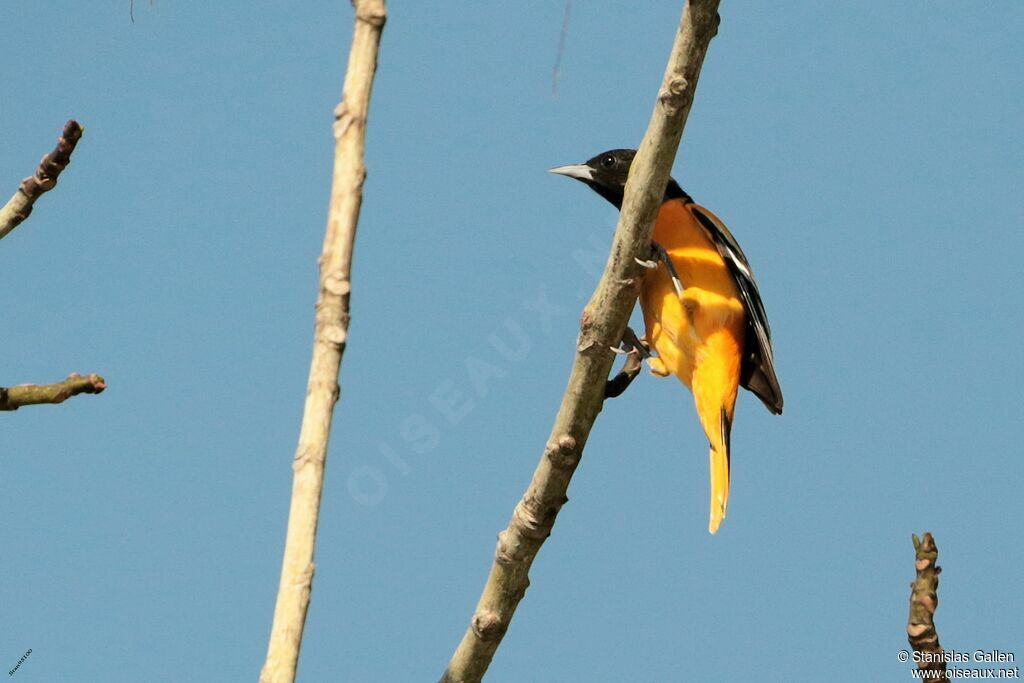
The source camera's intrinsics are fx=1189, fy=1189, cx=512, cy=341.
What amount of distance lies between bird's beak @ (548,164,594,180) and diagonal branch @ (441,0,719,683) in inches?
128

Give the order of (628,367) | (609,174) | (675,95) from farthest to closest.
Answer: (609,174)
(628,367)
(675,95)

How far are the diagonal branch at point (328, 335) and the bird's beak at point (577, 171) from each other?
5.02 m

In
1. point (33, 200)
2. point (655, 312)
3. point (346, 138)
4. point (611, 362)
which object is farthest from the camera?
point (655, 312)

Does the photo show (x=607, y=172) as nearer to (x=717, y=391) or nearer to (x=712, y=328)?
(x=712, y=328)

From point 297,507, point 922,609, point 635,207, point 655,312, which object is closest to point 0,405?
point 297,507

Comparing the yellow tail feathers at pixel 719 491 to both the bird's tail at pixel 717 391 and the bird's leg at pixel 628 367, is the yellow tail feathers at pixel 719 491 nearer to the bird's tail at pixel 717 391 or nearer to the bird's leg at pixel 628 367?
the bird's tail at pixel 717 391

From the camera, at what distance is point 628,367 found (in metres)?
4.13

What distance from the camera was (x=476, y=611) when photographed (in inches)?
142

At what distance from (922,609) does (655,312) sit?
2.90m

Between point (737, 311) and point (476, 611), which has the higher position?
point (737, 311)

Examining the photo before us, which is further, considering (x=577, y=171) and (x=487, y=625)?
(x=577, y=171)

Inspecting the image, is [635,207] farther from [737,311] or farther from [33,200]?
[737,311]

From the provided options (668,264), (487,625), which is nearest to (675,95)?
(487,625)

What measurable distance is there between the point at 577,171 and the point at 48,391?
4.85 metres
